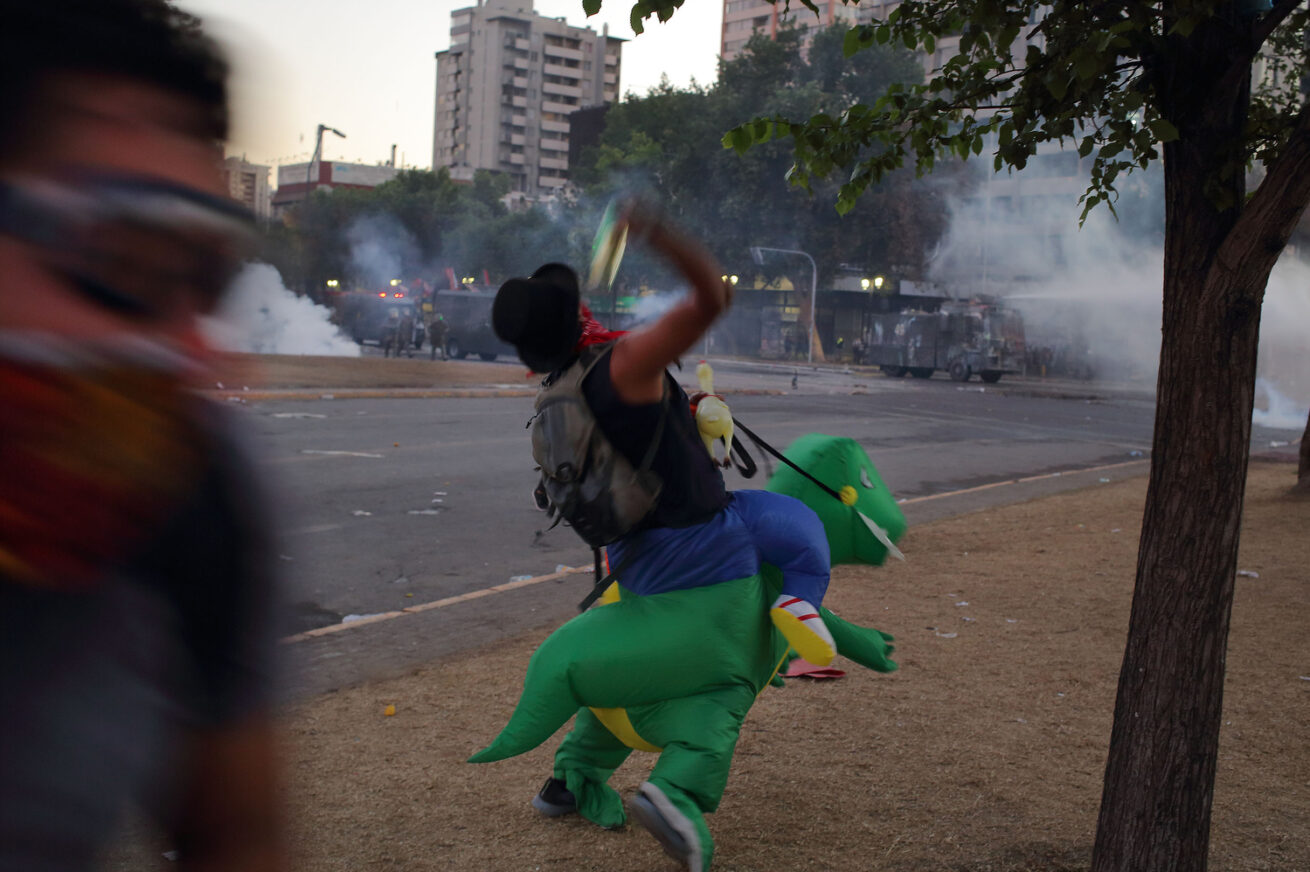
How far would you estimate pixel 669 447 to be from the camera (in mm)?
2939

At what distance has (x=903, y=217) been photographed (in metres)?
50.3

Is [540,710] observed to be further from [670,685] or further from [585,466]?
[585,466]

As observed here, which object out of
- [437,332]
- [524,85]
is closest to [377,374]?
[437,332]

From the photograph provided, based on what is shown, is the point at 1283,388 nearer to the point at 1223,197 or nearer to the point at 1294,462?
the point at 1294,462

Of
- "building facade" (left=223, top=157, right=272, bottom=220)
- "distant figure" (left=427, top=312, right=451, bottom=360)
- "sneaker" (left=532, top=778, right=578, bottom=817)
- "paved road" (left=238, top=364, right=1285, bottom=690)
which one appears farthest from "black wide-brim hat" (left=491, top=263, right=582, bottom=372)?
"distant figure" (left=427, top=312, right=451, bottom=360)

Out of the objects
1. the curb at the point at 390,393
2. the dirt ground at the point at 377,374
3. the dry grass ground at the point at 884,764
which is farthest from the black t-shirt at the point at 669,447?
the dirt ground at the point at 377,374

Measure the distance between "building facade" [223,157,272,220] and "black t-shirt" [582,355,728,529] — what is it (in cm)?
158

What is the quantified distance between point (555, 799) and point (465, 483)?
743 cm

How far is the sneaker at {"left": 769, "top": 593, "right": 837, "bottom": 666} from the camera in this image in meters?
3.09

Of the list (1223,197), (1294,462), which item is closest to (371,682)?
(1223,197)

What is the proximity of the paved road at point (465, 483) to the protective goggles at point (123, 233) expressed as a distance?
26 cm

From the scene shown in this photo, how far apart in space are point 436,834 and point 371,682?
154cm

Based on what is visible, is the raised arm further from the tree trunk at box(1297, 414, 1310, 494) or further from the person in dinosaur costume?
the tree trunk at box(1297, 414, 1310, 494)

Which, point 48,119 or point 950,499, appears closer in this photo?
point 48,119
